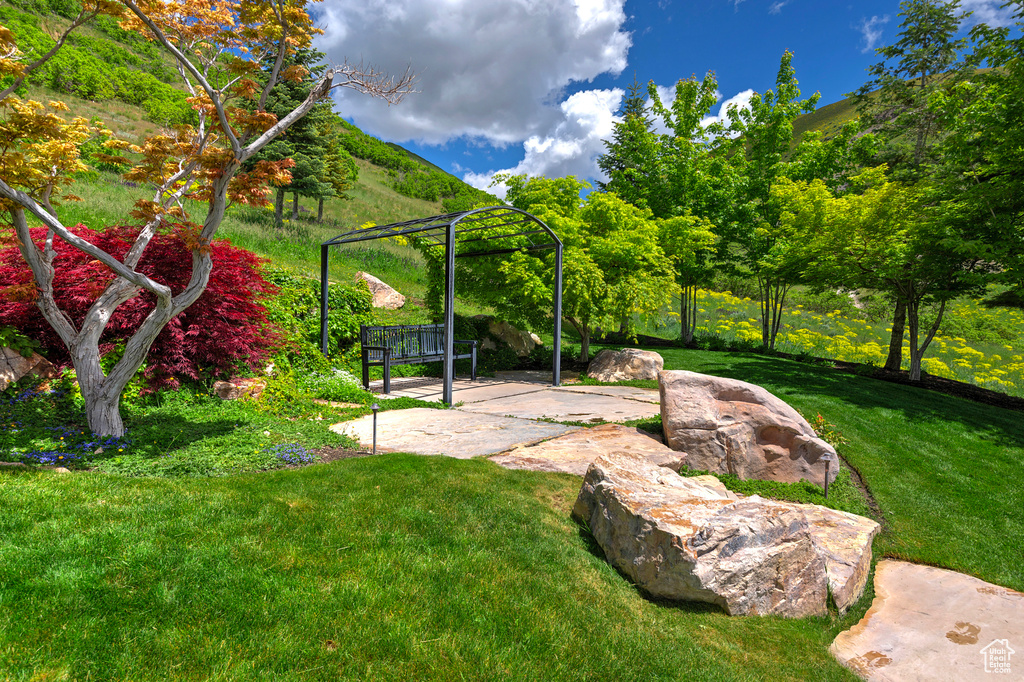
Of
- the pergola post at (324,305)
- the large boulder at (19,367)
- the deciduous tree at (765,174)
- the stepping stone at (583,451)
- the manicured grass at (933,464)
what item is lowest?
the manicured grass at (933,464)

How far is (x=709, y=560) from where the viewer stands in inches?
137

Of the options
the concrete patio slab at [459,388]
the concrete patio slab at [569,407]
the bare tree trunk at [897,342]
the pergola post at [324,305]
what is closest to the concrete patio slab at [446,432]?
the concrete patio slab at [569,407]

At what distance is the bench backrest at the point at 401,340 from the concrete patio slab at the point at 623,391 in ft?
9.72

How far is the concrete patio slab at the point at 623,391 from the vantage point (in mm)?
9609

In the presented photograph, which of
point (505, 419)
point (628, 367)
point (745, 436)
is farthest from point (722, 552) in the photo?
point (628, 367)

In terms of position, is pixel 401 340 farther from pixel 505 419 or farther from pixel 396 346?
pixel 505 419

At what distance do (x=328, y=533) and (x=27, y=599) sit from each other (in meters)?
1.44

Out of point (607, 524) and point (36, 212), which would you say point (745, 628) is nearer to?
point (607, 524)

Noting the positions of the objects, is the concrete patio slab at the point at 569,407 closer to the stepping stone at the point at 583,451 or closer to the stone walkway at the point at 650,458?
the stone walkway at the point at 650,458

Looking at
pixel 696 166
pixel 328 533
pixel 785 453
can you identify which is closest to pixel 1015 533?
pixel 785 453

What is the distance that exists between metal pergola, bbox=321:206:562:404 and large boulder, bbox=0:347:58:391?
4.42 m

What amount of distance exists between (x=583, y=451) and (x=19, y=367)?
680cm

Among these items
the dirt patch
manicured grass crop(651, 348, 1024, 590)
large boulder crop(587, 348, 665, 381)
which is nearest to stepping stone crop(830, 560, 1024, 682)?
manicured grass crop(651, 348, 1024, 590)

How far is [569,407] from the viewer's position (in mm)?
Result: 8680
